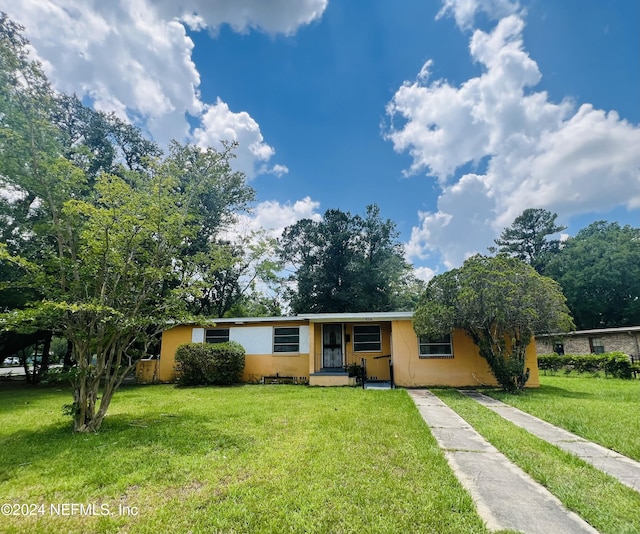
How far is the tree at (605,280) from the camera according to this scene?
1124 inches

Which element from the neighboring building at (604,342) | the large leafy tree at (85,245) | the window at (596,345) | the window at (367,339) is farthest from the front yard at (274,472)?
the window at (596,345)

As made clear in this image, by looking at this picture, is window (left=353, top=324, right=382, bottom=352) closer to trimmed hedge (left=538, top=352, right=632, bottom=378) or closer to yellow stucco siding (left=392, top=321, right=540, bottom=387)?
yellow stucco siding (left=392, top=321, right=540, bottom=387)

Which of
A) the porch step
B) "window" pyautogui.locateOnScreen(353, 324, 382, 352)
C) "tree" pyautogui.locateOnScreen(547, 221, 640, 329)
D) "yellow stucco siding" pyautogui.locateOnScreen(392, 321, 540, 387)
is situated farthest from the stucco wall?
"tree" pyautogui.locateOnScreen(547, 221, 640, 329)

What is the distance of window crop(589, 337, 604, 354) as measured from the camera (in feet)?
63.4

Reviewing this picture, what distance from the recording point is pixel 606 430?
5.13 meters

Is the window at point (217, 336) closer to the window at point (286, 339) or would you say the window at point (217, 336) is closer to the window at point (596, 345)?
the window at point (286, 339)

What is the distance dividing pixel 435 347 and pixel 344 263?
643 inches

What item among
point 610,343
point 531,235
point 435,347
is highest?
point 531,235

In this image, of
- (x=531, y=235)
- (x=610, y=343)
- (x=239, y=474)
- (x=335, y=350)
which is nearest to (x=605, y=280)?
(x=531, y=235)

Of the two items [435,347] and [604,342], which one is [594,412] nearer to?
[435,347]

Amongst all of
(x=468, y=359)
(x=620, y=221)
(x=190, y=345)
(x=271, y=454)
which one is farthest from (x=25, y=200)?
(x=620, y=221)

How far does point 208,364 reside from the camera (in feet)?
38.8

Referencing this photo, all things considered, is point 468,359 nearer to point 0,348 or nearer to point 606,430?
point 606,430

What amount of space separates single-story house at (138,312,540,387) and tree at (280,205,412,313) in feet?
41.9
